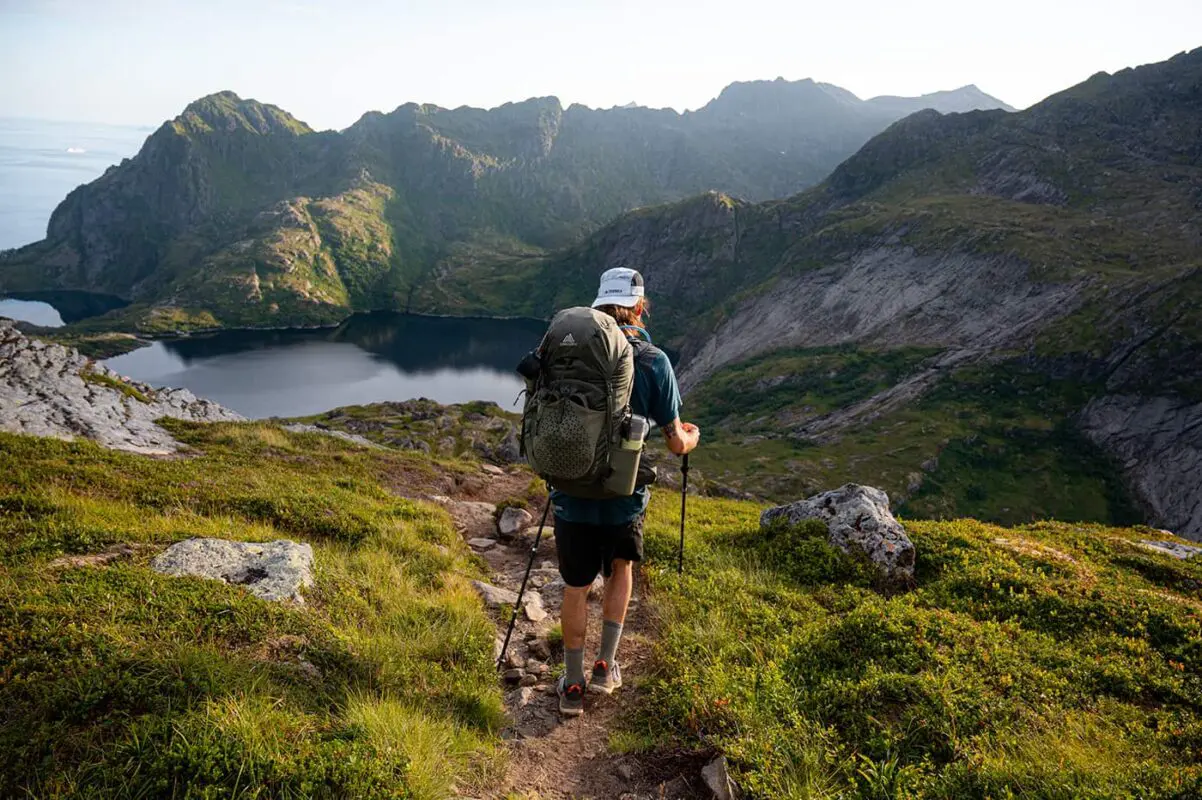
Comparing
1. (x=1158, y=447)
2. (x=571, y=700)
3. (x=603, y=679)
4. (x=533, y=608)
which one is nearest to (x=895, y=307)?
(x=1158, y=447)

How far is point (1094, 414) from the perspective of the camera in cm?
9312

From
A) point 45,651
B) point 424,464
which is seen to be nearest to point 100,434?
point 424,464

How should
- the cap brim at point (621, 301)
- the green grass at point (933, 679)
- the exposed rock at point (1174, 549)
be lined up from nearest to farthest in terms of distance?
the green grass at point (933, 679) → the cap brim at point (621, 301) → the exposed rock at point (1174, 549)

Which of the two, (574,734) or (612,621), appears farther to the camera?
(612,621)

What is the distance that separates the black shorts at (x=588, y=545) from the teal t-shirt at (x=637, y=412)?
116mm

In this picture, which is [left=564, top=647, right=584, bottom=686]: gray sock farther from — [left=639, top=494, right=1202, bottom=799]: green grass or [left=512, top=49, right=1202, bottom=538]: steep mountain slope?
[left=512, top=49, right=1202, bottom=538]: steep mountain slope

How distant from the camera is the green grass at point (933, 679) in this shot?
5.06m

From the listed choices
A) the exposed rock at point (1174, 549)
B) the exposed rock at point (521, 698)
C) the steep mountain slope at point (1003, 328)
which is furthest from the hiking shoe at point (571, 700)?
the steep mountain slope at point (1003, 328)

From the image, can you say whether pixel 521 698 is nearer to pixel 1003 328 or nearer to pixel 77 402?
pixel 77 402

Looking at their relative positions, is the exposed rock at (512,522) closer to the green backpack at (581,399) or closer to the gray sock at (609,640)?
the gray sock at (609,640)

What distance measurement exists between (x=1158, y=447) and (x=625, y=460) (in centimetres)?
11406

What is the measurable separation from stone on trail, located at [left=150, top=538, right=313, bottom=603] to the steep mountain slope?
78.6 metres

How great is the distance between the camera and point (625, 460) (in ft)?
19.9

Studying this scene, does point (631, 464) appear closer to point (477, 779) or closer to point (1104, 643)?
point (477, 779)
